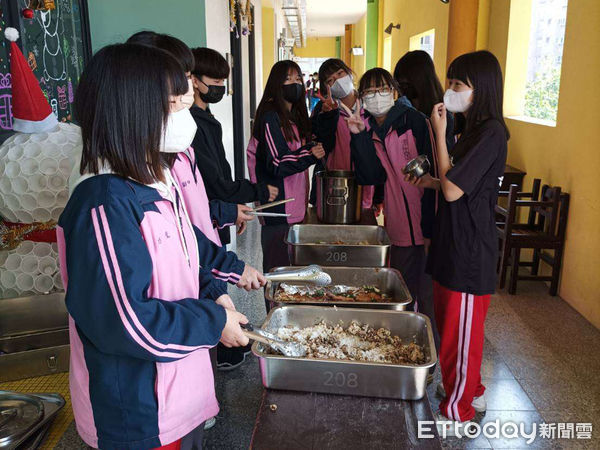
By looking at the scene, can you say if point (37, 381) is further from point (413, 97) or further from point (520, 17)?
point (520, 17)

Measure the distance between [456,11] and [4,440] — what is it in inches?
170

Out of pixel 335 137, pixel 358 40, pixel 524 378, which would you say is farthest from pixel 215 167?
pixel 358 40

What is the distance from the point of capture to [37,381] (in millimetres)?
1982

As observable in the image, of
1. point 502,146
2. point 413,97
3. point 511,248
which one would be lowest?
point 511,248

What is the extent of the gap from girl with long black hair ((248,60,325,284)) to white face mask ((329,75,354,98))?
0.50 ft

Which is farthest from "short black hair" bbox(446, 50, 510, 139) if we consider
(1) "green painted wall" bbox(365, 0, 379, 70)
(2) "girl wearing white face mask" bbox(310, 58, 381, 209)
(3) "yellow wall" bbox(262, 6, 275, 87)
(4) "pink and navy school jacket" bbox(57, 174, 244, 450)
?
(1) "green painted wall" bbox(365, 0, 379, 70)

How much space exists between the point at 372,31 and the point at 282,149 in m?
9.98

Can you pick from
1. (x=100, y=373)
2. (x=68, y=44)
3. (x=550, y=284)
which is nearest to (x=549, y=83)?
(x=550, y=284)

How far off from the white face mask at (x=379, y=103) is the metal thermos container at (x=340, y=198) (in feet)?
A: 0.94

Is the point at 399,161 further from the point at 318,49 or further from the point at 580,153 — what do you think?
the point at 318,49

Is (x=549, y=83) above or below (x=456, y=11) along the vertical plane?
below

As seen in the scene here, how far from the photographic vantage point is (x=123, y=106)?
0.85m

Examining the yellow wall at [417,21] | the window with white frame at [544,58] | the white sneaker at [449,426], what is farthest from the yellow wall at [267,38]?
the white sneaker at [449,426]

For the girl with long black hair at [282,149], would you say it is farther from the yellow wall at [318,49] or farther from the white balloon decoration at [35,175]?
the yellow wall at [318,49]
